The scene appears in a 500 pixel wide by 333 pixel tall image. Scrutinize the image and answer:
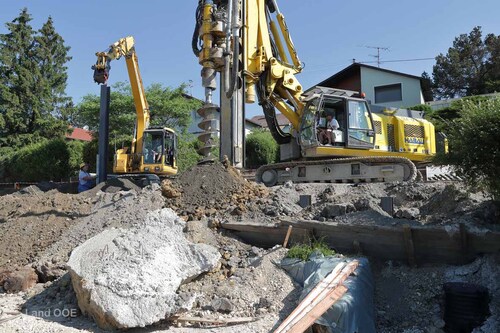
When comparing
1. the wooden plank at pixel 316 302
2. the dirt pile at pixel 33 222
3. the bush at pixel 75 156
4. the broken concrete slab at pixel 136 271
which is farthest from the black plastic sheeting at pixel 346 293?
the bush at pixel 75 156

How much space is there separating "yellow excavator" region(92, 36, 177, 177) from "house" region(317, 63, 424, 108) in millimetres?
18469

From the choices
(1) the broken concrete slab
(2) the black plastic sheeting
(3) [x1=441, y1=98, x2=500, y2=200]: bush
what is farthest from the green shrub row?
(3) [x1=441, y1=98, x2=500, y2=200]: bush

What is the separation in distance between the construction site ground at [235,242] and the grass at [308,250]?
0.88 feet

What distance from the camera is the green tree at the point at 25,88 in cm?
3152

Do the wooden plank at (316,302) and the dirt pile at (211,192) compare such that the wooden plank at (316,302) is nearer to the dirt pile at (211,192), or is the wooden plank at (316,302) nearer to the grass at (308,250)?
the grass at (308,250)

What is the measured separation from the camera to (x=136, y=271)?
554 cm

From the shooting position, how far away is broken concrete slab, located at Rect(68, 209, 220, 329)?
507cm

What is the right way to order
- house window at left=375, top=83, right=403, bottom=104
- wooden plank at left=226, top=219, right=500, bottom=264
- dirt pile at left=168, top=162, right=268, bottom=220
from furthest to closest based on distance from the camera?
house window at left=375, top=83, right=403, bottom=104 < dirt pile at left=168, top=162, right=268, bottom=220 < wooden plank at left=226, top=219, right=500, bottom=264

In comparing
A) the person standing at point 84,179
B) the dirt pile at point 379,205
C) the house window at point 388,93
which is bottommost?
the dirt pile at point 379,205

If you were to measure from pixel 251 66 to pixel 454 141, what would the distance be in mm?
6010

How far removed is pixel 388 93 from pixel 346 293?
28508 mm

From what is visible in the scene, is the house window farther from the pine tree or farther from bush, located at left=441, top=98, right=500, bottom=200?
bush, located at left=441, top=98, right=500, bottom=200

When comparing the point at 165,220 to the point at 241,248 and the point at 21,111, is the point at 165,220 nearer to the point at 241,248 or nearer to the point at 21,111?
the point at 241,248

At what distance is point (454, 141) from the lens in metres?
6.17
